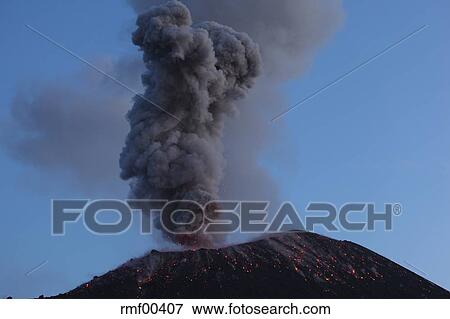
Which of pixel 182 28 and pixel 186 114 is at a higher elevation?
pixel 182 28

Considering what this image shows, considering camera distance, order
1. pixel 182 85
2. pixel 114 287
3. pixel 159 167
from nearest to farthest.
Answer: pixel 114 287 → pixel 159 167 → pixel 182 85

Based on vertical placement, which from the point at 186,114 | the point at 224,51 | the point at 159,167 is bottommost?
the point at 159,167
